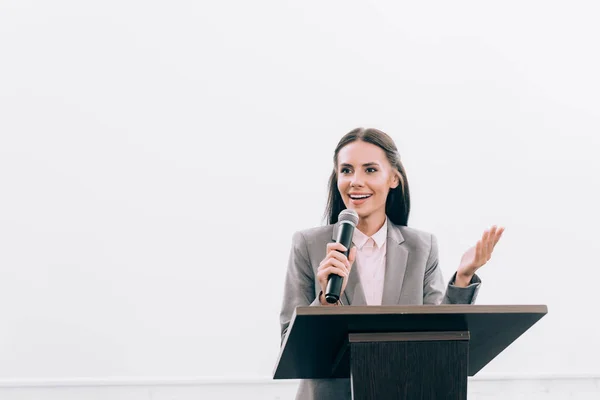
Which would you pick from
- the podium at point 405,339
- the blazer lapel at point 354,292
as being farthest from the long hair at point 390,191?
the podium at point 405,339

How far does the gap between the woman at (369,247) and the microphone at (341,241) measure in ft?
0.78

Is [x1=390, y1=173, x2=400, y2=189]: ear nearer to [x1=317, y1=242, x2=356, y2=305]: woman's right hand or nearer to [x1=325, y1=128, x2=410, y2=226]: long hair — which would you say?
[x1=325, y1=128, x2=410, y2=226]: long hair

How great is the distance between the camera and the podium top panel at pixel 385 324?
1062 millimetres

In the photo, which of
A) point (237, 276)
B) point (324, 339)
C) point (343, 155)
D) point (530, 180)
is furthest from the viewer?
point (530, 180)

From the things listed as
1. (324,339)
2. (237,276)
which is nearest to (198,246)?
(237,276)

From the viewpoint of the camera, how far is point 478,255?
1.41 m

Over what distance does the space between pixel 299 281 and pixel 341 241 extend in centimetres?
42

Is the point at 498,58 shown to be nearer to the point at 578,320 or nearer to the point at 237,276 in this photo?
the point at 578,320

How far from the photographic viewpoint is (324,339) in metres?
1.18

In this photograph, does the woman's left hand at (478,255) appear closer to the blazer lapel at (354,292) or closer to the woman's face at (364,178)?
the blazer lapel at (354,292)

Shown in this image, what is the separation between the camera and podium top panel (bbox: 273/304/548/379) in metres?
A: 1.06

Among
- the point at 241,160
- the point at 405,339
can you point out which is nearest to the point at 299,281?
the point at 405,339

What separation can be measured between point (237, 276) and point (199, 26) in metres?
1.06

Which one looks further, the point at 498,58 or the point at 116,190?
the point at 498,58
